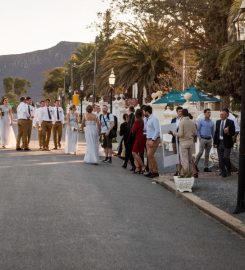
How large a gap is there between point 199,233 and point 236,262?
1.89 metres

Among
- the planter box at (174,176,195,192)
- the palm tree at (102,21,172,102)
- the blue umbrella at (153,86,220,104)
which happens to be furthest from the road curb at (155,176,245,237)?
the palm tree at (102,21,172,102)

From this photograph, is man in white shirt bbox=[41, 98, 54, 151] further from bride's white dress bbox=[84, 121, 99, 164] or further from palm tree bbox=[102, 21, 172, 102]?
palm tree bbox=[102, 21, 172, 102]

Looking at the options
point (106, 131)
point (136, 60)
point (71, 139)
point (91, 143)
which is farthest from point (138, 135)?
point (136, 60)

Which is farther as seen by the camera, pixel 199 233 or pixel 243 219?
pixel 243 219

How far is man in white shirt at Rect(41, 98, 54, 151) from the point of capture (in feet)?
91.0

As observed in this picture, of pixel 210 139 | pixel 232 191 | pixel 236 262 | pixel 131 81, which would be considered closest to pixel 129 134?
pixel 210 139

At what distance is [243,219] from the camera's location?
10680 millimetres

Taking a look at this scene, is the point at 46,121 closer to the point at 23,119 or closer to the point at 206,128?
the point at 23,119

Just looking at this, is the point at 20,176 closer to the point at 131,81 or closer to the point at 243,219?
the point at 243,219

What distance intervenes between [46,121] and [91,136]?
6572 mm

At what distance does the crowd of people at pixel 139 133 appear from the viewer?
16391mm

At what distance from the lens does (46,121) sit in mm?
28109

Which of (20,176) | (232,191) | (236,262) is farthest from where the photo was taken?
(20,176)

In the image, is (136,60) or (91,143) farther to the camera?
(136,60)
